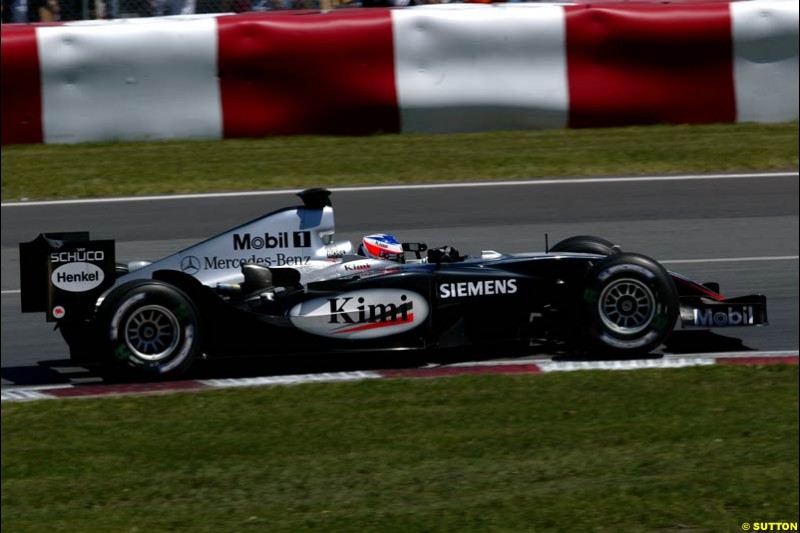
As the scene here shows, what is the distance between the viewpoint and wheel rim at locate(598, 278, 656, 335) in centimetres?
244

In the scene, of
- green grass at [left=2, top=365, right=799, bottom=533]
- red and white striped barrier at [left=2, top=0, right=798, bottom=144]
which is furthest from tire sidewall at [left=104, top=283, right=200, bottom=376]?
red and white striped barrier at [left=2, top=0, right=798, bottom=144]

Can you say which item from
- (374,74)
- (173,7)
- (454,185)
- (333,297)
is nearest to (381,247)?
(454,185)

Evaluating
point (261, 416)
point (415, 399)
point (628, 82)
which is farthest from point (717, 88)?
point (261, 416)

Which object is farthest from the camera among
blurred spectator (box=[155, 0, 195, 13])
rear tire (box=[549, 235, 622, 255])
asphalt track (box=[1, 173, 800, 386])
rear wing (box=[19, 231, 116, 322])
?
blurred spectator (box=[155, 0, 195, 13])

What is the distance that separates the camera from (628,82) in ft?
25.3

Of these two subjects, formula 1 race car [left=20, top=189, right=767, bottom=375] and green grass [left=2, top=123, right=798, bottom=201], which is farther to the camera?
green grass [left=2, top=123, right=798, bottom=201]

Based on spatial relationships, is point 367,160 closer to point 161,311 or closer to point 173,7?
point 173,7

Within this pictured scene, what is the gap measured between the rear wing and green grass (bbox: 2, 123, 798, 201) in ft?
4.28

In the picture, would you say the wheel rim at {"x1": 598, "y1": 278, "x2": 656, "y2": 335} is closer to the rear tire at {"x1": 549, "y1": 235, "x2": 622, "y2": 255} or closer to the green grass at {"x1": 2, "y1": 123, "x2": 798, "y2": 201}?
the rear tire at {"x1": 549, "y1": 235, "x2": 622, "y2": 255}

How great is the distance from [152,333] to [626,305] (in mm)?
4175

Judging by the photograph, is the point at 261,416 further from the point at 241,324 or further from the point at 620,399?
the point at 620,399

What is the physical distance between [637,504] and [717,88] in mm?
3921

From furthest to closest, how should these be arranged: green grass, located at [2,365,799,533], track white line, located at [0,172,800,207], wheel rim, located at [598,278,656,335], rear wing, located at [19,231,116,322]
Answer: green grass, located at [2,365,799,533], track white line, located at [0,172,800,207], wheel rim, located at [598,278,656,335], rear wing, located at [19,231,116,322]

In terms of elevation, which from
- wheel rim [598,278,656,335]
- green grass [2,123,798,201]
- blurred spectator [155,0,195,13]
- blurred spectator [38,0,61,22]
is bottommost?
wheel rim [598,278,656,335]
